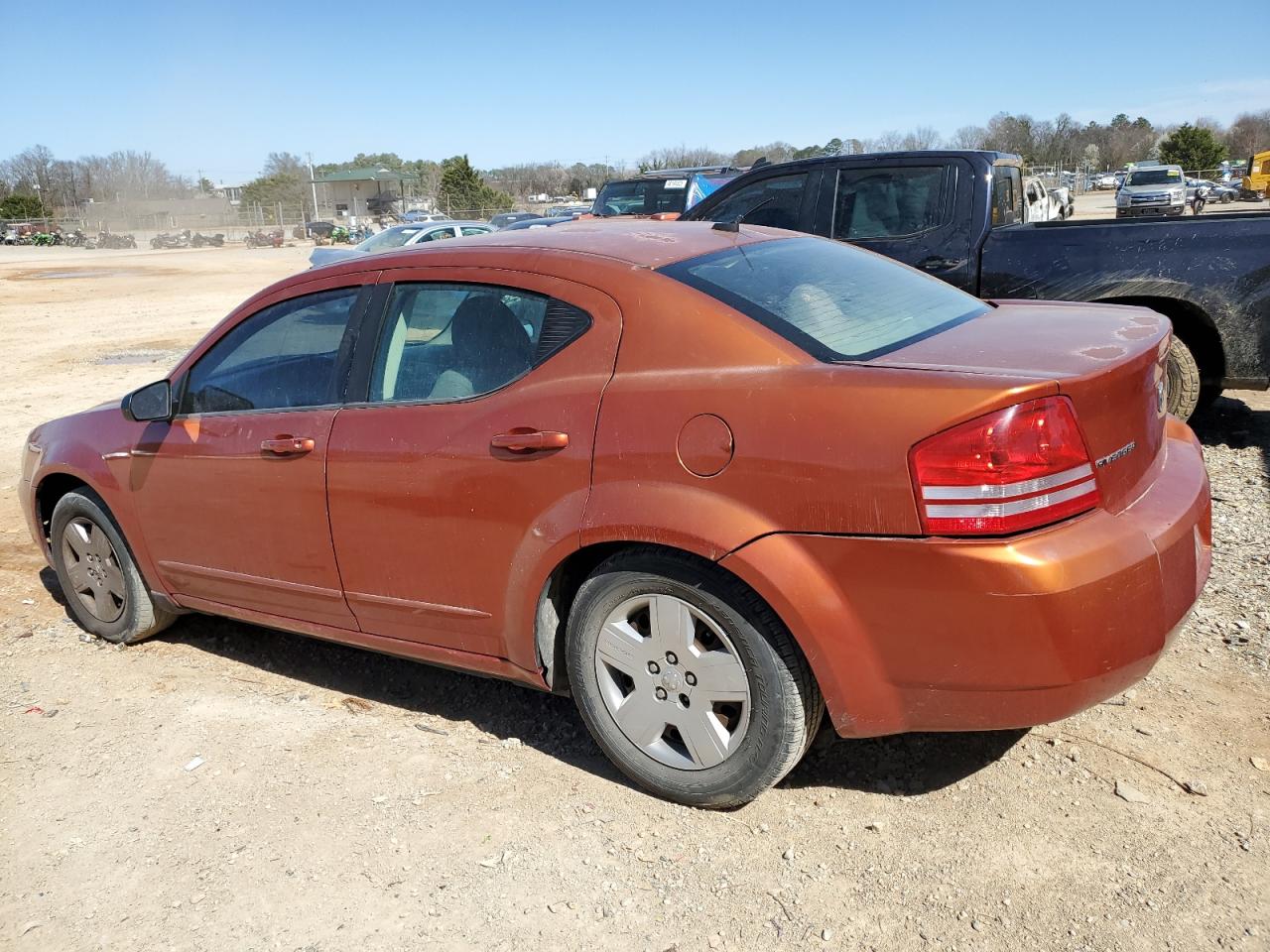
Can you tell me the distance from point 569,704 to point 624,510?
1266mm

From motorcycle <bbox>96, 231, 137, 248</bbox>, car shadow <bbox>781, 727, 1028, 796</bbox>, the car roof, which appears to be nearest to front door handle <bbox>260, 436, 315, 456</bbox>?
the car roof

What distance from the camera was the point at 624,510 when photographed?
285 cm

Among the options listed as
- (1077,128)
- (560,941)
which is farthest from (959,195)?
(1077,128)

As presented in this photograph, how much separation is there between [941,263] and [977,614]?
4.80m

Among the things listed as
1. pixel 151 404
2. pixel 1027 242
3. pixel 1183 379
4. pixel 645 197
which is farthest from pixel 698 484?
pixel 645 197

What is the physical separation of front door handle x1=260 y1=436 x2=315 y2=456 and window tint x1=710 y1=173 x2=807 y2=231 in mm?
4564

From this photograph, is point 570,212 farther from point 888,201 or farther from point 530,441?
point 530,441

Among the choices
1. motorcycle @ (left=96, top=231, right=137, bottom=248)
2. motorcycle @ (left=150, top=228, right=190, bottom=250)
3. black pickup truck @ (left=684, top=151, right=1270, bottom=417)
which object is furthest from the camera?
motorcycle @ (left=96, top=231, right=137, bottom=248)

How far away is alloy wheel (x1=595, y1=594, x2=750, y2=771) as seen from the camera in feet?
9.39

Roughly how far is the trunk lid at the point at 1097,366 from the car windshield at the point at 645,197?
43.4ft

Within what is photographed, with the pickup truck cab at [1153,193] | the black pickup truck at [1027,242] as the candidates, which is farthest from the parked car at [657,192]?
the pickup truck cab at [1153,193]

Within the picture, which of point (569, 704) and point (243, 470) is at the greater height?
point (243, 470)

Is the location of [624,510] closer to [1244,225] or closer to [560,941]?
[560,941]

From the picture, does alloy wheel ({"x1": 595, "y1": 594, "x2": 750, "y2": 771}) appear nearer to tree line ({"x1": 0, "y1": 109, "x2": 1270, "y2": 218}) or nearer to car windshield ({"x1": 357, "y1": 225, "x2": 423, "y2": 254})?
car windshield ({"x1": 357, "y1": 225, "x2": 423, "y2": 254})
